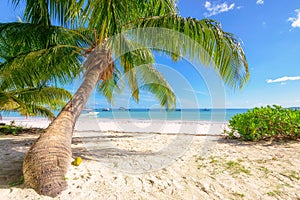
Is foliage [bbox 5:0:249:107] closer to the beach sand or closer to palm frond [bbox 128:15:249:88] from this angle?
palm frond [bbox 128:15:249:88]

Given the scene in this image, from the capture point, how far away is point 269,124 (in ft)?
17.1

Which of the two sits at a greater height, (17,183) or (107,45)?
(107,45)

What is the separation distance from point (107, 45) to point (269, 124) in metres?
4.96

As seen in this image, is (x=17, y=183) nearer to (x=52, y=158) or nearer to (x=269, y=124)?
(x=52, y=158)

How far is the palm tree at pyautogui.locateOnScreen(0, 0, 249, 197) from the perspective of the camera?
7.05 ft

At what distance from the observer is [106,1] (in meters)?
2.84

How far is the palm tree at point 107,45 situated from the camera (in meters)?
2.15

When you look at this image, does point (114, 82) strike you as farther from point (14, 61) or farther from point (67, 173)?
point (67, 173)

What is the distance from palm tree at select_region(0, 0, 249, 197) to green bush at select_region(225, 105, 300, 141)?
274 cm

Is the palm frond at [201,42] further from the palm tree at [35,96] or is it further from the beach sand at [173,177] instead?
the palm tree at [35,96]

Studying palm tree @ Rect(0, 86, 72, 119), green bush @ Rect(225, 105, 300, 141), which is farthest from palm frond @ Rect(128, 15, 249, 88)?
palm tree @ Rect(0, 86, 72, 119)

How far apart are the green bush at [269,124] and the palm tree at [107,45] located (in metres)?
2.74

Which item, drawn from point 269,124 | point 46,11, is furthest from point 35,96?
point 269,124

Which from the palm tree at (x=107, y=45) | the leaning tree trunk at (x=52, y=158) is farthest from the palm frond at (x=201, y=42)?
the leaning tree trunk at (x=52, y=158)
